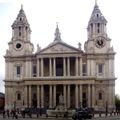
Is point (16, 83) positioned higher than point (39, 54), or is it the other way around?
point (39, 54)

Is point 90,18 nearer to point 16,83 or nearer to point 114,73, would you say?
point 114,73

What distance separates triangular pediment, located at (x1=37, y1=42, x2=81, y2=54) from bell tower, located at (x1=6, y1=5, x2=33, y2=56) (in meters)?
5.55

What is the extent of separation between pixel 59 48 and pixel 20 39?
10.4m

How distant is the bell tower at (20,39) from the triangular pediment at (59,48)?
5.55 metres

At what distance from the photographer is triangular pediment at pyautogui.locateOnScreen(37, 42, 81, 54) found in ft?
293

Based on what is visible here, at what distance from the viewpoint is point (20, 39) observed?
94000 millimetres

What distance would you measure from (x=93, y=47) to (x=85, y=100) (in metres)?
12.2

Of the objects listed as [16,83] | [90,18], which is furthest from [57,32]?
[16,83]

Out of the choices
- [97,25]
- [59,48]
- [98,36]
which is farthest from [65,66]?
[97,25]

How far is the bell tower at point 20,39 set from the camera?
308 ft

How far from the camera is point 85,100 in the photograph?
8950 centimetres

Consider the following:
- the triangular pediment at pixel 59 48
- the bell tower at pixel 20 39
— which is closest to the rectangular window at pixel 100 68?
the triangular pediment at pixel 59 48

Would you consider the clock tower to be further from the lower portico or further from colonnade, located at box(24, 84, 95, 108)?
colonnade, located at box(24, 84, 95, 108)

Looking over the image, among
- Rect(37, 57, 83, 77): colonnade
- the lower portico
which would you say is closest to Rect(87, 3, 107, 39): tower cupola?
Rect(37, 57, 83, 77): colonnade
